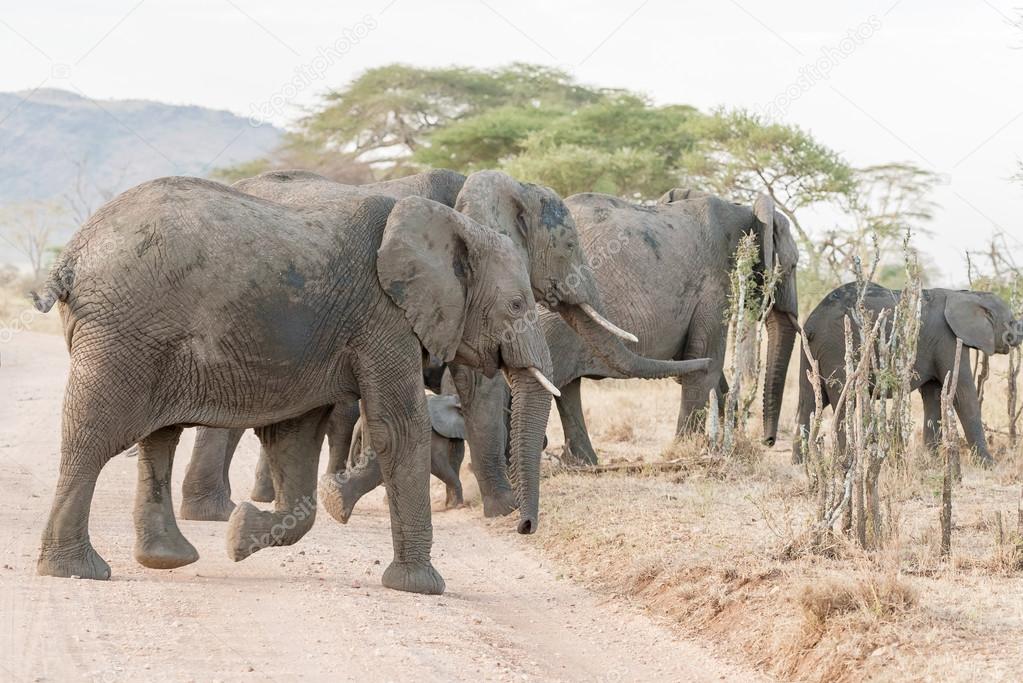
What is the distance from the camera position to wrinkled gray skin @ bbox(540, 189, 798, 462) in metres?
10.2

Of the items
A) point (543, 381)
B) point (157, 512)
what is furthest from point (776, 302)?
point (157, 512)

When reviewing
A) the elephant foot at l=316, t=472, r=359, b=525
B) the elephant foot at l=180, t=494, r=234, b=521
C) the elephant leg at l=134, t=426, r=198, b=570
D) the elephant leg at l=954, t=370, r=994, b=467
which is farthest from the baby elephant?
the elephant leg at l=954, t=370, r=994, b=467

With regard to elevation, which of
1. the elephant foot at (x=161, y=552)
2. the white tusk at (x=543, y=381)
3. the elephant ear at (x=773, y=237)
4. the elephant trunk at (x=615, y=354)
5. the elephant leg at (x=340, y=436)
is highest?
the elephant ear at (x=773, y=237)

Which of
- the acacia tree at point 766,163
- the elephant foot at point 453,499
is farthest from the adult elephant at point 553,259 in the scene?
the acacia tree at point 766,163

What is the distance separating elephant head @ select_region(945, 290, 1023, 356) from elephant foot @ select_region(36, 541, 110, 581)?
6578mm

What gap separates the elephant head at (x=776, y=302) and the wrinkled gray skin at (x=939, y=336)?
0.76 meters

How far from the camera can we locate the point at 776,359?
11820 mm

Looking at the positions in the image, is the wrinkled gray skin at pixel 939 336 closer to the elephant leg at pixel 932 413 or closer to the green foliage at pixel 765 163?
the elephant leg at pixel 932 413

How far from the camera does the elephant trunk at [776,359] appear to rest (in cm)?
1154

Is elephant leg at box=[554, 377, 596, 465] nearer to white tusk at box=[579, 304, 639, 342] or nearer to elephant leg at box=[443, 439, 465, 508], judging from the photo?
elephant leg at box=[443, 439, 465, 508]

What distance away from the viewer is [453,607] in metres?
6.54

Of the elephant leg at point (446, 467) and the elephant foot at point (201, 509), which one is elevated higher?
the elephant leg at point (446, 467)

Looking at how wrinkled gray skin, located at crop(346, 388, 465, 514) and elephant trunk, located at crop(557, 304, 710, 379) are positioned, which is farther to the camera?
wrinkled gray skin, located at crop(346, 388, 465, 514)

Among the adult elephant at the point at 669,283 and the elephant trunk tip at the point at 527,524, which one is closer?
the elephant trunk tip at the point at 527,524
